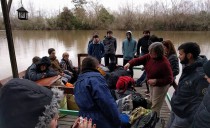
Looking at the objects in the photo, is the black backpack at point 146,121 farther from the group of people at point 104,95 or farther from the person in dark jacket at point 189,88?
the person in dark jacket at point 189,88

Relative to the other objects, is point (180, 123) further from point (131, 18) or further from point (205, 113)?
point (131, 18)

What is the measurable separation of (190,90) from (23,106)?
1560 millimetres

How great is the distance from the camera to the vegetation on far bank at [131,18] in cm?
2667

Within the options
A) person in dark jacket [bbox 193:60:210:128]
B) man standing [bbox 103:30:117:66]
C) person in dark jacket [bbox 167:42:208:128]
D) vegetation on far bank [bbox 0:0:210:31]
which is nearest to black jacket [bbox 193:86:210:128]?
person in dark jacket [bbox 193:60:210:128]

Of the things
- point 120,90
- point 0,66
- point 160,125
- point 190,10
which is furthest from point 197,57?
point 190,10

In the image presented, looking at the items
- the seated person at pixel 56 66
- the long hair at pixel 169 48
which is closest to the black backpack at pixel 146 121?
the long hair at pixel 169 48

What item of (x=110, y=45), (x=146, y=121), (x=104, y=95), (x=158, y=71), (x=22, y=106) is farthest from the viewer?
(x=110, y=45)

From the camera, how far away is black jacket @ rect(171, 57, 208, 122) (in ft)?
6.23

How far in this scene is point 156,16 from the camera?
28.2m

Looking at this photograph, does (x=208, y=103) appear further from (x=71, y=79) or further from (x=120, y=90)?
(x=71, y=79)

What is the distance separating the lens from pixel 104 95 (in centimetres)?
182

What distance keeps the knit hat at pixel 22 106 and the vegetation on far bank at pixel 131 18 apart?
26598 mm

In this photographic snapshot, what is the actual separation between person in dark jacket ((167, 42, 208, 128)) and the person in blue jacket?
612 millimetres

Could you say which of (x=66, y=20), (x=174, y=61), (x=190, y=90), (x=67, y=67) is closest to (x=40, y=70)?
(x=67, y=67)
